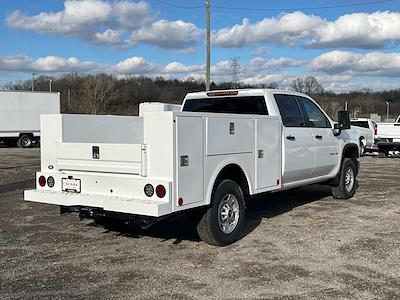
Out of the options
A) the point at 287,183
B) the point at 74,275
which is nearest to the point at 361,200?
the point at 287,183

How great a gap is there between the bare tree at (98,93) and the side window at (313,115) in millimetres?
71177

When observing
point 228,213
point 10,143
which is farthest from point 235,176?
point 10,143

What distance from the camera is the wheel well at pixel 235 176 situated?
21.9 ft

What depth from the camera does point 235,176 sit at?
7.10 m

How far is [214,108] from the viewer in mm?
8758

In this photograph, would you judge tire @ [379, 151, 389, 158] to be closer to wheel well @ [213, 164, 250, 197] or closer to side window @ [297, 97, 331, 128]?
side window @ [297, 97, 331, 128]

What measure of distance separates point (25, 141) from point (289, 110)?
26448mm

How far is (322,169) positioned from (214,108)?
8.20 ft

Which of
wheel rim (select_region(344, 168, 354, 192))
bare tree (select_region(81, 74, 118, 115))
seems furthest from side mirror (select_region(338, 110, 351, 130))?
bare tree (select_region(81, 74, 118, 115))

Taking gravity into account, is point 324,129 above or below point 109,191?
above

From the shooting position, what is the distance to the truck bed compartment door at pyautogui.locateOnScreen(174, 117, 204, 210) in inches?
229

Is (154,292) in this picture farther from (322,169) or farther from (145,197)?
(322,169)

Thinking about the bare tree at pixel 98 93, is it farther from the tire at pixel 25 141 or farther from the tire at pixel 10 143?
the tire at pixel 25 141

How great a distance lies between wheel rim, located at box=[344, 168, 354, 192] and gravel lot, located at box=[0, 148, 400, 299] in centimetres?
115
